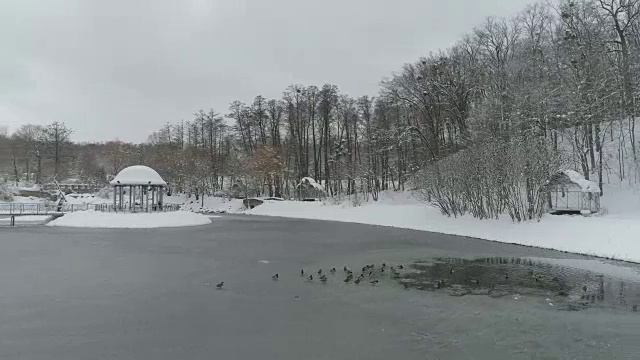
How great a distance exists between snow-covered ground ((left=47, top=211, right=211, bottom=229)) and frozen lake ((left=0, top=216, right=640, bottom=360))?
1859cm

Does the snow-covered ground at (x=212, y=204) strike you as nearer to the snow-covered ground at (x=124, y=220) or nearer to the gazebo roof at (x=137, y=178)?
the gazebo roof at (x=137, y=178)

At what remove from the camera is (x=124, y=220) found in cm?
3741

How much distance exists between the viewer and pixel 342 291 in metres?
12.8

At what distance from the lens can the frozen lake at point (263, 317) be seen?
7.81 meters

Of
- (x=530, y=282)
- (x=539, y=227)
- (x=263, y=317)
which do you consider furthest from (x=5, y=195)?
(x=530, y=282)

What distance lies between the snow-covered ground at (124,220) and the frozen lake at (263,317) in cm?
1859

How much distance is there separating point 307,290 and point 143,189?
122ft

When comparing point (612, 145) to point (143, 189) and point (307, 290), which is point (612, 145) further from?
point (143, 189)

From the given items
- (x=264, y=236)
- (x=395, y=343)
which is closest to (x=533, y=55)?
(x=264, y=236)

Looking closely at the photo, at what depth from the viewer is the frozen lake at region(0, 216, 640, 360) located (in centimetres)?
781

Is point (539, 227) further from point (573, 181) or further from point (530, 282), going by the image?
point (530, 282)

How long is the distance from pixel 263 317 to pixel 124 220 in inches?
1215

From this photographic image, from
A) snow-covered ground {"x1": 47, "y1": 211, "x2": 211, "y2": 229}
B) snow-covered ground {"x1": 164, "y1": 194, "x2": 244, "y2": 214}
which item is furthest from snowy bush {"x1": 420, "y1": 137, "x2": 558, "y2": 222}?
snow-covered ground {"x1": 164, "y1": 194, "x2": 244, "y2": 214}

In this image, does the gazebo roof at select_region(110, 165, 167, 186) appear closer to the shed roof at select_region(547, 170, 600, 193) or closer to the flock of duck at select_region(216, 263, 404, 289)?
the flock of duck at select_region(216, 263, 404, 289)
